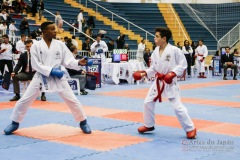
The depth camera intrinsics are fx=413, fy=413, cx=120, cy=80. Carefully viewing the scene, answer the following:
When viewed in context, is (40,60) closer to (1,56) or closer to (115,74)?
(1,56)

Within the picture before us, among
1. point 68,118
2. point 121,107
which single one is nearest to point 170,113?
point 121,107

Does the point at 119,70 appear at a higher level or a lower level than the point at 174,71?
lower

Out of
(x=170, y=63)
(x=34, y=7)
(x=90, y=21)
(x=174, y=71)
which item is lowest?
(x=174, y=71)

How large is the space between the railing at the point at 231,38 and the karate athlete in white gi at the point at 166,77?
60.6 feet

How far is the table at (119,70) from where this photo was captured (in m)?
15.0

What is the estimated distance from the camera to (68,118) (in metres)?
7.61

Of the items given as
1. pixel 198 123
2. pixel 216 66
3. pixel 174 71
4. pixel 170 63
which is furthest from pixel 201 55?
pixel 174 71

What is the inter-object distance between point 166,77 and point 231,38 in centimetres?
1943

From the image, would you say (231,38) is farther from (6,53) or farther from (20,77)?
(20,77)

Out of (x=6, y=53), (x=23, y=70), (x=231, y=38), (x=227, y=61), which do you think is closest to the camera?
(x=23, y=70)

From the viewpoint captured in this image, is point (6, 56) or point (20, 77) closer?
point (20, 77)

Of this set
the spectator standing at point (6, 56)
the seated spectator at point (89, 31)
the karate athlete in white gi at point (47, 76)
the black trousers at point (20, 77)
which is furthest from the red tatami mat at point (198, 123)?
the seated spectator at point (89, 31)

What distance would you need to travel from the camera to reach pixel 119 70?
15164mm

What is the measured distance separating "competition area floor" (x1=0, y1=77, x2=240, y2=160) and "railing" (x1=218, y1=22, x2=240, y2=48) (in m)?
14.7
